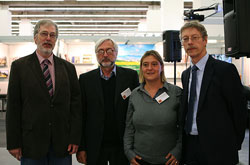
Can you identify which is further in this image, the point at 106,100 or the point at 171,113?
the point at 106,100

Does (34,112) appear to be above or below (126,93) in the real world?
below

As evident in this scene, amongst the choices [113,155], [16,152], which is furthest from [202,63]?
[16,152]

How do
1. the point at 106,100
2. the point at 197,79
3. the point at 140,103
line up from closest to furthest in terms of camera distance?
the point at 197,79
the point at 140,103
the point at 106,100

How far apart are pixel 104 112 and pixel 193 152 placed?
80 centimetres

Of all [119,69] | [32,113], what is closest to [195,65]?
[119,69]

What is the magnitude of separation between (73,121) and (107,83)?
45 centimetres

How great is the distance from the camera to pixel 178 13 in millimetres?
8109

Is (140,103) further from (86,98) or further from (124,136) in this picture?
(86,98)

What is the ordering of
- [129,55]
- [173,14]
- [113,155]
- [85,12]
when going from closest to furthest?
[113,155] → [129,55] → [173,14] → [85,12]

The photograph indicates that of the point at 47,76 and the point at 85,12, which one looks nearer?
the point at 47,76

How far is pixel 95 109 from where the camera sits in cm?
205

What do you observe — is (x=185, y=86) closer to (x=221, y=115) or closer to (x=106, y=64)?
Result: (x=221, y=115)

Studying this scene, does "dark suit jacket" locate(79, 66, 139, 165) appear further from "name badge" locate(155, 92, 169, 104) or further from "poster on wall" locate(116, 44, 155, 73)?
"poster on wall" locate(116, 44, 155, 73)

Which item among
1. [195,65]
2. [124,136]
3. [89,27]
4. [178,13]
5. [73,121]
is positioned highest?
[89,27]
